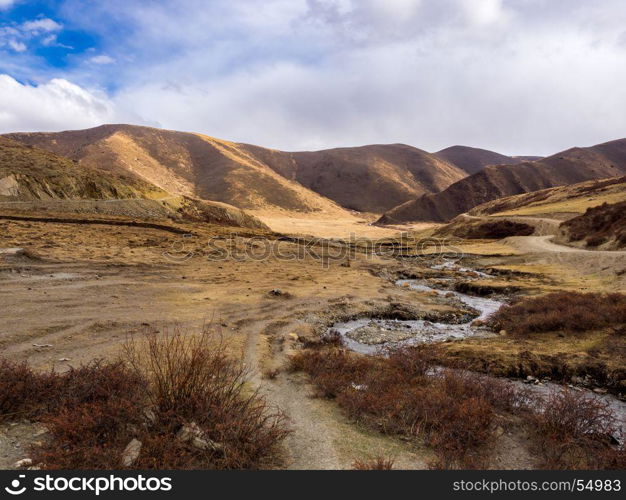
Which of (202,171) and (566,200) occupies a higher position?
(202,171)

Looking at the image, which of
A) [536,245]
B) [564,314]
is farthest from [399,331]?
[536,245]

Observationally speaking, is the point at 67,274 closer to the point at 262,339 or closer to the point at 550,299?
the point at 262,339

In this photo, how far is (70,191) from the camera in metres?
37.9

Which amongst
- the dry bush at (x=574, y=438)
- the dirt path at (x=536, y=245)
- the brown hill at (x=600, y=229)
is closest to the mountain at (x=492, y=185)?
the dirt path at (x=536, y=245)

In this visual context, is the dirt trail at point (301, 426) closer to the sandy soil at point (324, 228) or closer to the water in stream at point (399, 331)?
the water in stream at point (399, 331)

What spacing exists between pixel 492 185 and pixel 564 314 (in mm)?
152648

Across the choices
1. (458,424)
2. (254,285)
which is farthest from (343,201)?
(458,424)

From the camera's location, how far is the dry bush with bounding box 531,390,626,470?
16.0ft

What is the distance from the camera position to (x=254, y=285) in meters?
17.8

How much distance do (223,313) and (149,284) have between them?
4.69m

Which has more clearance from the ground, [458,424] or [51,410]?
[51,410]

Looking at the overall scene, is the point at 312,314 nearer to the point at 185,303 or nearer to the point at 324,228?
the point at 185,303

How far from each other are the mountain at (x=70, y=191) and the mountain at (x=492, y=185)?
93768 mm

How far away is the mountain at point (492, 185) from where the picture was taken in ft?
438
